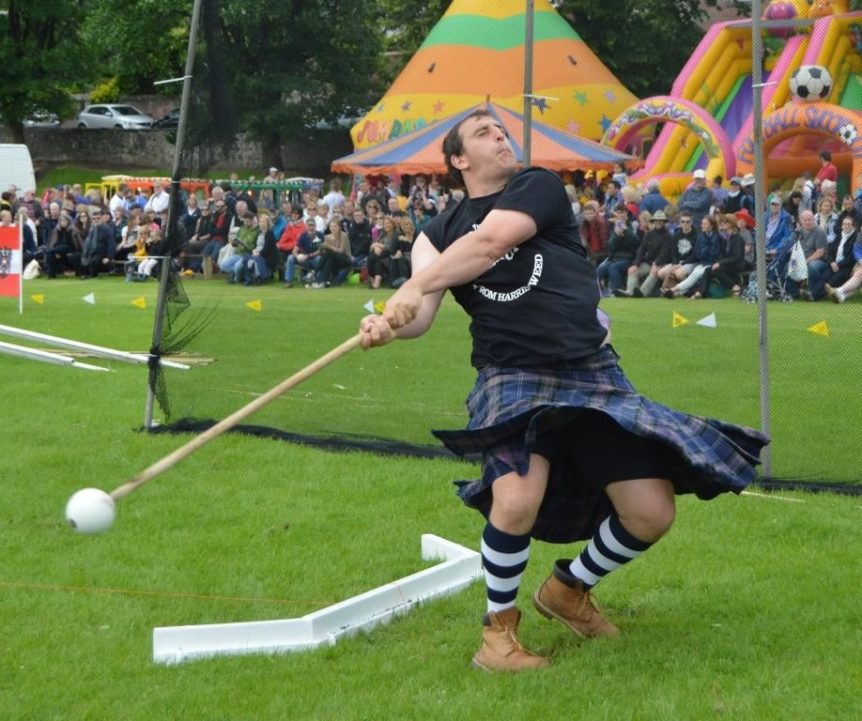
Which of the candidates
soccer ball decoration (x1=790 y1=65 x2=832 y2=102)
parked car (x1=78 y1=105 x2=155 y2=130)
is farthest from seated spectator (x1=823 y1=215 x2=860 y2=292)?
parked car (x1=78 y1=105 x2=155 y2=130)

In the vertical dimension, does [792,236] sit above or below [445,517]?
above

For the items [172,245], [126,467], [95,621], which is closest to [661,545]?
[95,621]

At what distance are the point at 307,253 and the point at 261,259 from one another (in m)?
1.97

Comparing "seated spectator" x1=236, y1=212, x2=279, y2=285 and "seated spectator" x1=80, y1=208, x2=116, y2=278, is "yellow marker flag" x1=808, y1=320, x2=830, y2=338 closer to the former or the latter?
"seated spectator" x1=236, y1=212, x2=279, y2=285

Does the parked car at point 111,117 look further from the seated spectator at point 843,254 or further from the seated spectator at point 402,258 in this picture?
the seated spectator at point 843,254

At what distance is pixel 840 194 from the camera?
8.14 meters

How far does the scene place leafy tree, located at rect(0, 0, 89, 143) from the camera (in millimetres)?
41219

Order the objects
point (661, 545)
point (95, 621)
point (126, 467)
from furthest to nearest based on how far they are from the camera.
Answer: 1. point (126, 467)
2. point (661, 545)
3. point (95, 621)

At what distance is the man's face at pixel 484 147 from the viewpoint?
Answer: 12.8 feet

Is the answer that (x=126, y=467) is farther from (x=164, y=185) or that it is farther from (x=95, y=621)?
(x=164, y=185)

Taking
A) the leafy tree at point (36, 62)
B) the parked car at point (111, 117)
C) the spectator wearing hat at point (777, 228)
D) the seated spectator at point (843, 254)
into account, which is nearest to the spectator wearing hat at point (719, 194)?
the spectator wearing hat at point (777, 228)

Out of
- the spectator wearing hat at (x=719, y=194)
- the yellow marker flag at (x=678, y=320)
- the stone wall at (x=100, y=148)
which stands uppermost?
the spectator wearing hat at (x=719, y=194)

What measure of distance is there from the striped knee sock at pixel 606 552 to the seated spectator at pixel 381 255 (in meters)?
Answer: 4.75

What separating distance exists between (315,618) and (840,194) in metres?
5.23
